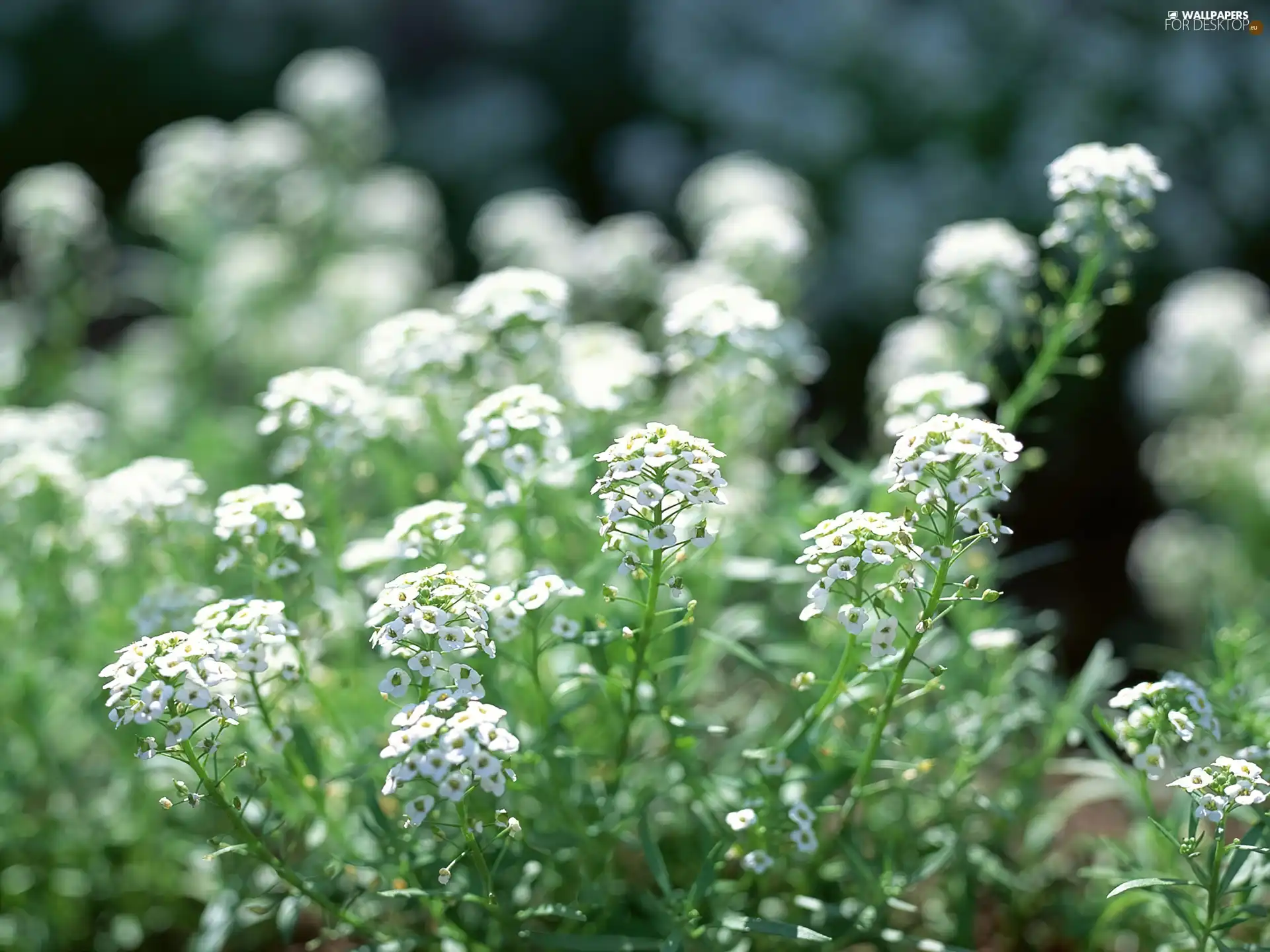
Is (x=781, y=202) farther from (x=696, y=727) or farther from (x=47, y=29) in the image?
(x=47, y=29)

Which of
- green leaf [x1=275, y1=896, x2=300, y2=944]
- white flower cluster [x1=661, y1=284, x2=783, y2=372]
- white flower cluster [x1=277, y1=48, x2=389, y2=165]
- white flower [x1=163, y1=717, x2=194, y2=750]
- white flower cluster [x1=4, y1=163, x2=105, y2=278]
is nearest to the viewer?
white flower [x1=163, y1=717, x2=194, y2=750]

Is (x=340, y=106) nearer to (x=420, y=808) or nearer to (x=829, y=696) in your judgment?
(x=829, y=696)

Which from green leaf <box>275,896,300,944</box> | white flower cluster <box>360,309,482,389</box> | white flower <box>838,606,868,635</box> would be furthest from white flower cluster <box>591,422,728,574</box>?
green leaf <box>275,896,300,944</box>

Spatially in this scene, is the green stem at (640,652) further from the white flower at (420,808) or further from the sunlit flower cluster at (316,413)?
the sunlit flower cluster at (316,413)

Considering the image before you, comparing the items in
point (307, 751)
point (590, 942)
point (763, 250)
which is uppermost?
point (763, 250)

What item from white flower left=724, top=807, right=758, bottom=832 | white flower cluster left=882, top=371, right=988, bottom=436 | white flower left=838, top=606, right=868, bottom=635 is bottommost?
white flower left=724, top=807, right=758, bottom=832

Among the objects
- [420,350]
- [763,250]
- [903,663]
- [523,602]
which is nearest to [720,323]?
[420,350]

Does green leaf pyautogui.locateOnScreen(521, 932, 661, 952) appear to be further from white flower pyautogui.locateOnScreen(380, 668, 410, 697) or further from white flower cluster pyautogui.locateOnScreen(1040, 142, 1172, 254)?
white flower cluster pyautogui.locateOnScreen(1040, 142, 1172, 254)
